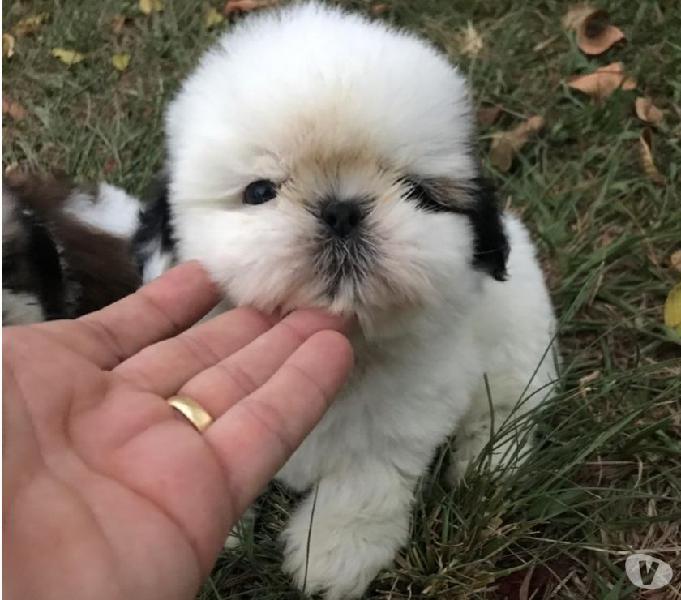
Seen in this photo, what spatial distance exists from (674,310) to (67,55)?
2113 mm

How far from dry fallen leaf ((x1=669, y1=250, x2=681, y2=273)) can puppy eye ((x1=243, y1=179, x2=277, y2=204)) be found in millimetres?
1218

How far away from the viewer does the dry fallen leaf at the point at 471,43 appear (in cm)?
274

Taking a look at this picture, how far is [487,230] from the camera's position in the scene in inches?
58.3

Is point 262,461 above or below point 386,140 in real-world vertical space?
below

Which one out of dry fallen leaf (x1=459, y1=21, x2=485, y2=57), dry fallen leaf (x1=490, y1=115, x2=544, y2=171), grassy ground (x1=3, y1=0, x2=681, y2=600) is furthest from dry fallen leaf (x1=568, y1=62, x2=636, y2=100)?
Result: dry fallen leaf (x1=459, y1=21, x2=485, y2=57)

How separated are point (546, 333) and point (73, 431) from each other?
1.06m

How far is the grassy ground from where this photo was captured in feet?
5.30

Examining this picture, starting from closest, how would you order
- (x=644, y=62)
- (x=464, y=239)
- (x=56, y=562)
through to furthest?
(x=56, y=562)
(x=464, y=239)
(x=644, y=62)

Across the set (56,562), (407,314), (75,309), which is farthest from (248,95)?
(75,309)

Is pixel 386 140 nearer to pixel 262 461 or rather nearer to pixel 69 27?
pixel 262 461

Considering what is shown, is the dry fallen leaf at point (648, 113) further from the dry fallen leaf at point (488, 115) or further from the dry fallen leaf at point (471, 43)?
the dry fallen leaf at point (471, 43)

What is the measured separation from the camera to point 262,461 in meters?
1.18

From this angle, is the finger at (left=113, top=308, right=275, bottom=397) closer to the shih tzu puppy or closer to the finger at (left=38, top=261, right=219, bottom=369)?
the finger at (left=38, top=261, right=219, bottom=369)

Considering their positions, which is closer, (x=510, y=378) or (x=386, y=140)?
(x=386, y=140)
